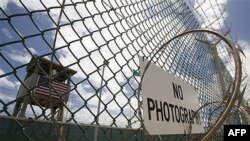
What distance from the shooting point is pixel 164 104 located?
1242mm

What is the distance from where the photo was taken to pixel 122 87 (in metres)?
1.72

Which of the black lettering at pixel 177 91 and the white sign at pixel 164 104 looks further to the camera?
the black lettering at pixel 177 91

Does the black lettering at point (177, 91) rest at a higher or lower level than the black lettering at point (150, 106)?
higher

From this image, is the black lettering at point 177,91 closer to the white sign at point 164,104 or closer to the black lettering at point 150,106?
the white sign at point 164,104

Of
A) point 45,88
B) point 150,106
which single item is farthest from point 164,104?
point 45,88

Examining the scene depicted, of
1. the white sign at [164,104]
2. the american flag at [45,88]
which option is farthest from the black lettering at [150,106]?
the american flag at [45,88]

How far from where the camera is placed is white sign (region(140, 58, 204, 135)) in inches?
44.7

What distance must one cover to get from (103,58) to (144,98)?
20.8 inches

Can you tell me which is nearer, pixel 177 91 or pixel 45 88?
pixel 177 91

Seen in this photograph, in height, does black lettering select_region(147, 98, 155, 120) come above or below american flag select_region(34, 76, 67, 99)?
below

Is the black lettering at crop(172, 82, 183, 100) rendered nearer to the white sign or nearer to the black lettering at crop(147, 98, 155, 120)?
the white sign

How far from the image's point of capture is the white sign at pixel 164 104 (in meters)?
1.13

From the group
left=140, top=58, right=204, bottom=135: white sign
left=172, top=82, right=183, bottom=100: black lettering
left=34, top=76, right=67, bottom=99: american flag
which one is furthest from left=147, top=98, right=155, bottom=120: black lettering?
left=34, top=76, right=67, bottom=99: american flag

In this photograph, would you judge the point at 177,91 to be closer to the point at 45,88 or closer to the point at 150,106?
the point at 150,106
